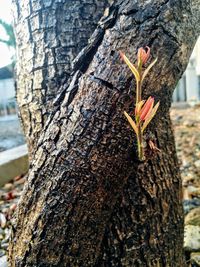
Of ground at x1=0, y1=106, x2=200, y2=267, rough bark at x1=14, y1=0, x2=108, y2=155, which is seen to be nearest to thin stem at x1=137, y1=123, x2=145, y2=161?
rough bark at x1=14, y1=0, x2=108, y2=155

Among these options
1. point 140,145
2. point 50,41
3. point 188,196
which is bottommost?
point 188,196

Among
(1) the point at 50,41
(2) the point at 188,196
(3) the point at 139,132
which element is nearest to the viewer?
(3) the point at 139,132

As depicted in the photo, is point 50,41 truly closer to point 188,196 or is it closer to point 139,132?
point 139,132

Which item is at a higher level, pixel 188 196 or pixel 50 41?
pixel 50 41

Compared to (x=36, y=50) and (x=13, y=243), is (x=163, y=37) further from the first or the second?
(x=13, y=243)

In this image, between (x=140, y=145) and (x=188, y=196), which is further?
(x=188, y=196)

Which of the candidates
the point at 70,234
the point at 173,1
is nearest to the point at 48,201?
the point at 70,234

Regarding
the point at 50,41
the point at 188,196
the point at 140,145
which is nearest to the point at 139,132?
the point at 140,145

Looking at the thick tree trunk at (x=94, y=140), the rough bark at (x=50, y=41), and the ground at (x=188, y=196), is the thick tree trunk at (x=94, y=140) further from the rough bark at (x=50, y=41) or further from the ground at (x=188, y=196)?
the ground at (x=188, y=196)
